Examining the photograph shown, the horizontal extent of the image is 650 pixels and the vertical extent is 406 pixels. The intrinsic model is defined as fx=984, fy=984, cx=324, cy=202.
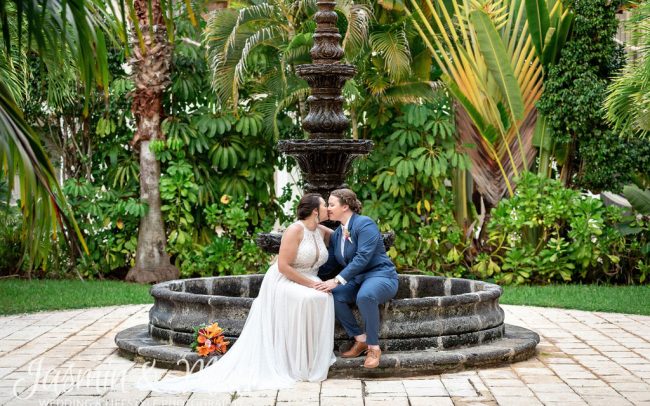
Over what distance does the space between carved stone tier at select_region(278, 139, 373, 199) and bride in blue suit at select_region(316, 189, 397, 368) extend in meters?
0.73

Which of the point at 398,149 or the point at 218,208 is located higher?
the point at 398,149

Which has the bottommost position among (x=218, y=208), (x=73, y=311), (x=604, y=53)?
(x=73, y=311)

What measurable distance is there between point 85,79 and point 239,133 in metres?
9.92

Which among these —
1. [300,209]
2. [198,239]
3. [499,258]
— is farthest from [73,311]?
[499,258]

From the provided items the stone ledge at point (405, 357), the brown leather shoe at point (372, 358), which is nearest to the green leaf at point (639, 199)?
the stone ledge at point (405, 357)

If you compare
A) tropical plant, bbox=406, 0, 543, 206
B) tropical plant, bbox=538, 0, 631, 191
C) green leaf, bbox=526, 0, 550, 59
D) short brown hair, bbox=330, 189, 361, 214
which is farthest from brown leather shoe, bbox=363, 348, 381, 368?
green leaf, bbox=526, 0, 550, 59

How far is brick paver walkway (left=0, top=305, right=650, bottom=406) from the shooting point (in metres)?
6.33

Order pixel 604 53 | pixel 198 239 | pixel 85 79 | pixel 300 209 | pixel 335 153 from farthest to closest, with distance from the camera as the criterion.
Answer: pixel 198 239 → pixel 604 53 → pixel 335 153 → pixel 300 209 → pixel 85 79

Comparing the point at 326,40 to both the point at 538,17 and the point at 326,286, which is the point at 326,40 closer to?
the point at 326,286

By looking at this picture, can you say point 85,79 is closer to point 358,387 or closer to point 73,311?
point 358,387

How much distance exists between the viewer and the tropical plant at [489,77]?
528 inches

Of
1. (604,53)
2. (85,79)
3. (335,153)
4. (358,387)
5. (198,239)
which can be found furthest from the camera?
(198,239)

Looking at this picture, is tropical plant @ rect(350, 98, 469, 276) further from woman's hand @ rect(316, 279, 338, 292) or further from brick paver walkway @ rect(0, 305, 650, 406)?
woman's hand @ rect(316, 279, 338, 292)

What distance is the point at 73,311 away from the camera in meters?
10.9
